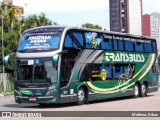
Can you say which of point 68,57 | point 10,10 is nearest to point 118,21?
point 10,10

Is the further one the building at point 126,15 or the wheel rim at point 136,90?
the building at point 126,15

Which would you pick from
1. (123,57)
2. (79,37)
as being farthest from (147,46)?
(79,37)

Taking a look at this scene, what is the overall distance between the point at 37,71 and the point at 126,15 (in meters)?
110

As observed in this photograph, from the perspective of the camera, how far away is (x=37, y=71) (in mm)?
19688

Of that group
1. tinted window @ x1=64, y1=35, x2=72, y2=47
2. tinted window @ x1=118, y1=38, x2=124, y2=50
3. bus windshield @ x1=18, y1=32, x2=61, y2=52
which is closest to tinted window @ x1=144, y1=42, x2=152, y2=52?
tinted window @ x1=118, y1=38, x2=124, y2=50

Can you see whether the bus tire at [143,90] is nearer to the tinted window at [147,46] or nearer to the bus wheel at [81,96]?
the tinted window at [147,46]

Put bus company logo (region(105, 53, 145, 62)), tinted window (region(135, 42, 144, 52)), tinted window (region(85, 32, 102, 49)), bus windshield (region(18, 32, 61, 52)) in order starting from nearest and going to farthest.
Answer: bus windshield (region(18, 32, 61, 52))
tinted window (region(85, 32, 102, 49))
bus company logo (region(105, 53, 145, 62))
tinted window (region(135, 42, 144, 52))

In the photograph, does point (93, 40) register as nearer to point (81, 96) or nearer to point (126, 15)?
point (81, 96)

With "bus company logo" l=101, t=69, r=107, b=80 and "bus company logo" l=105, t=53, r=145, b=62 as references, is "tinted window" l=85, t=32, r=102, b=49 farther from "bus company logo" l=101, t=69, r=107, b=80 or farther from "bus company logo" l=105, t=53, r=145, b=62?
"bus company logo" l=101, t=69, r=107, b=80

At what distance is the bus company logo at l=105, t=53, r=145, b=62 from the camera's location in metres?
23.6

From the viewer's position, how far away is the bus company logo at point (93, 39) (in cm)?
2191

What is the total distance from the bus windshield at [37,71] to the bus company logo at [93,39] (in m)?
3.08

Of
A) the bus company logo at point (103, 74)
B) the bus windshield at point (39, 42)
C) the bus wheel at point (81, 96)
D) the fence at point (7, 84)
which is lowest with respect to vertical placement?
the fence at point (7, 84)

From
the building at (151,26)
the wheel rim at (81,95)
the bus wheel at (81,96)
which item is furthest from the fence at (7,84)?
the building at (151,26)
